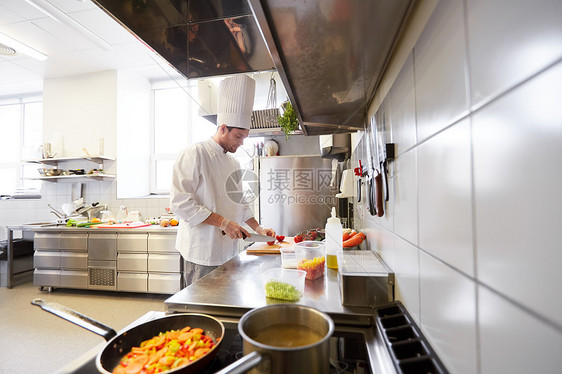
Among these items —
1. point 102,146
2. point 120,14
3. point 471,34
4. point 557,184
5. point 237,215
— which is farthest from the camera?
point 102,146

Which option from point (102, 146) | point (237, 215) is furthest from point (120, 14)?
point (102, 146)

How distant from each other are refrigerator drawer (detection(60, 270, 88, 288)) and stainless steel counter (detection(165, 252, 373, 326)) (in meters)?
2.77

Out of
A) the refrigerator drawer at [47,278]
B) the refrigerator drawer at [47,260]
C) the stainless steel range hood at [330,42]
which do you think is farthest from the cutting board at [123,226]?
the stainless steel range hood at [330,42]

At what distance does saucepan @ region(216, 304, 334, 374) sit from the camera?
390 millimetres

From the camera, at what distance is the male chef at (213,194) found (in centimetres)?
145

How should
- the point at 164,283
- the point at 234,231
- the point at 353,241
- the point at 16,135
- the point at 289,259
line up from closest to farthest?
the point at 289,259 → the point at 353,241 → the point at 234,231 → the point at 164,283 → the point at 16,135

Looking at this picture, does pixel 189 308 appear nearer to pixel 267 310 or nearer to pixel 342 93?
pixel 267 310

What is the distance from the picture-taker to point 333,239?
3.57ft

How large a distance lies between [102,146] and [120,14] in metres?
3.31

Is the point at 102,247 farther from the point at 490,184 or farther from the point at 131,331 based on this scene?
the point at 490,184

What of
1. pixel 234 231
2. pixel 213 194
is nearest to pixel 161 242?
pixel 213 194

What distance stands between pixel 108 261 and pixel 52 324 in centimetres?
73

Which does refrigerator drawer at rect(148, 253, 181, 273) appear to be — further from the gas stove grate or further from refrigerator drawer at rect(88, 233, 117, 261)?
the gas stove grate

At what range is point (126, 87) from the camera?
11.9 feet
